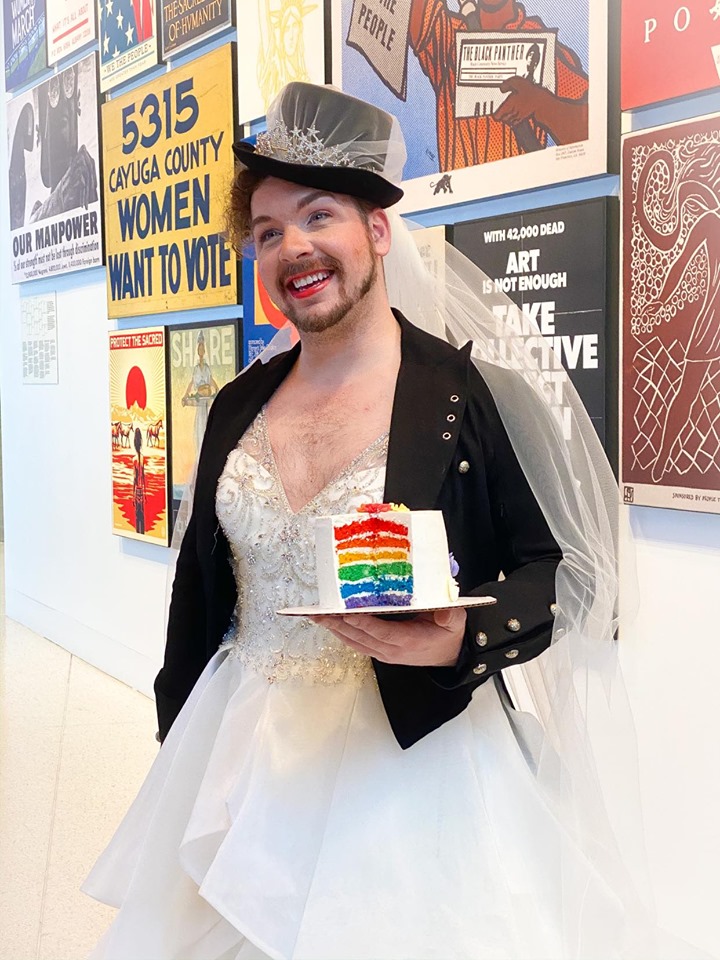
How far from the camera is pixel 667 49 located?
6.97ft

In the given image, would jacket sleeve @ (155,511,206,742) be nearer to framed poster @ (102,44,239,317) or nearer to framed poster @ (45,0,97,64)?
framed poster @ (102,44,239,317)

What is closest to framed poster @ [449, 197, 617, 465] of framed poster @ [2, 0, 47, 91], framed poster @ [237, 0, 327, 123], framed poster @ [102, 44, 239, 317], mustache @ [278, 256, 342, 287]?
mustache @ [278, 256, 342, 287]

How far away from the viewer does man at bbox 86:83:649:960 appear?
1.30 meters

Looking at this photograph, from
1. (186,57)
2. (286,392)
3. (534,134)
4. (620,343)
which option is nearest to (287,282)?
(286,392)

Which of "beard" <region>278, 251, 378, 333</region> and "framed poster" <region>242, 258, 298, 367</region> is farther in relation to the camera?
"framed poster" <region>242, 258, 298, 367</region>

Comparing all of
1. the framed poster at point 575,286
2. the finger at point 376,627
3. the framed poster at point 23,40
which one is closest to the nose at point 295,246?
the finger at point 376,627

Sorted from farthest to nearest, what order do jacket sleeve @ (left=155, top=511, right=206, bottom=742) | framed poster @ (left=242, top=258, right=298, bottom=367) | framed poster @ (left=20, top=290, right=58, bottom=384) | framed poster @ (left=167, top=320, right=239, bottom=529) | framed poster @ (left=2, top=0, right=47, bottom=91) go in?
framed poster @ (left=20, top=290, right=58, bottom=384), framed poster @ (left=2, top=0, right=47, bottom=91), framed poster @ (left=167, top=320, right=239, bottom=529), framed poster @ (left=242, top=258, right=298, bottom=367), jacket sleeve @ (left=155, top=511, right=206, bottom=742)

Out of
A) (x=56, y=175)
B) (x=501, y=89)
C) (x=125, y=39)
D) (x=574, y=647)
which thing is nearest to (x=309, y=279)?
(x=574, y=647)

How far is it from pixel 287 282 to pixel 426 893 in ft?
2.59

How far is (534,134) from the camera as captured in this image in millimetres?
2455

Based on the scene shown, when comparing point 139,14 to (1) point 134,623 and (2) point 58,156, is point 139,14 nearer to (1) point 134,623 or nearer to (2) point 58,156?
(2) point 58,156

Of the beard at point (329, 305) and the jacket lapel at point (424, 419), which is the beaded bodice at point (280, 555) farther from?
the beard at point (329, 305)

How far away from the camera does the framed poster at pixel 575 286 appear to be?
2.32 m

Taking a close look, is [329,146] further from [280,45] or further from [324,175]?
[280,45]
